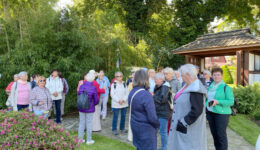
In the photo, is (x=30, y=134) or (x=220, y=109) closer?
(x=30, y=134)

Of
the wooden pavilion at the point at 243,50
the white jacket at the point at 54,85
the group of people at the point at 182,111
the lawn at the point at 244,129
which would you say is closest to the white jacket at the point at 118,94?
the group of people at the point at 182,111

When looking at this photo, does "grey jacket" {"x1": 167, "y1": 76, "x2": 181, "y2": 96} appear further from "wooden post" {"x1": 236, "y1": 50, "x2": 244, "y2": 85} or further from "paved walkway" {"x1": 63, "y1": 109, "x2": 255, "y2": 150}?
"wooden post" {"x1": 236, "y1": 50, "x2": 244, "y2": 85}

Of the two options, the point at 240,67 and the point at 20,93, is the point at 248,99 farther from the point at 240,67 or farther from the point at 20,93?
the point at 20,93

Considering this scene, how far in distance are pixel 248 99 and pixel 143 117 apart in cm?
742

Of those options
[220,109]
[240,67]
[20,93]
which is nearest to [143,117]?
[220,109]

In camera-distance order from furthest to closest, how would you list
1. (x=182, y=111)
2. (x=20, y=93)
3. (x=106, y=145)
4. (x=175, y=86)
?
(x=20, y=93) < (x=175, y=86) < (x=106, y=145) < (x=182, y=111)

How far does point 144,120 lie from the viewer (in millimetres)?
2875

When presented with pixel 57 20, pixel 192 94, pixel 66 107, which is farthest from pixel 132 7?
pixel 192 94

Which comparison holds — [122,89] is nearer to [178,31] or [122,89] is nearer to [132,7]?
[178,31]

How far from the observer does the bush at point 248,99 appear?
8.29 meters

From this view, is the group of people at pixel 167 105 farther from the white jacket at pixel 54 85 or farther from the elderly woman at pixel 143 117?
the white jacket at pixel 54 85

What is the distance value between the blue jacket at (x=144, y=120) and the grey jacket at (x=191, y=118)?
1.27 ft

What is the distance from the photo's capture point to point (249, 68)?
35.1 feet

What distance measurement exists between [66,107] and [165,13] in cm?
1728
